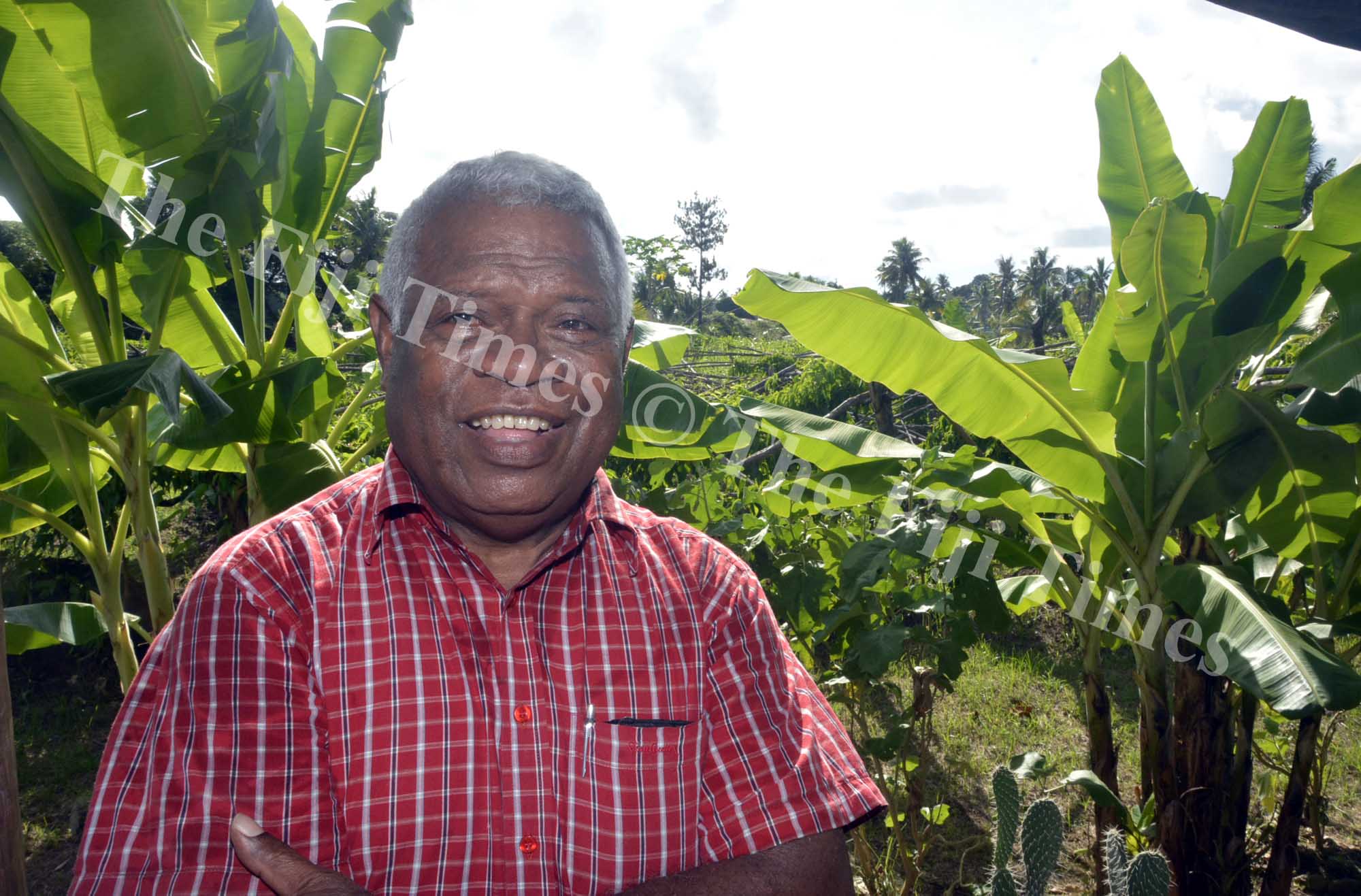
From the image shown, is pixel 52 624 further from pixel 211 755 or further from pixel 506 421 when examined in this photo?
pixel 506 421

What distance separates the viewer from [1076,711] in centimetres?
482

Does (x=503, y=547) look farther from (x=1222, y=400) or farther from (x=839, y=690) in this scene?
(x=839, y=690)

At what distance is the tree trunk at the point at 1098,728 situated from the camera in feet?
10.1

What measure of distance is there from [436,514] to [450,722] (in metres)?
0.38

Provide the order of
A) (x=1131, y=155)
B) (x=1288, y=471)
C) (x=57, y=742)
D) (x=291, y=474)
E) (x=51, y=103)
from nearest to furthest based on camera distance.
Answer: (x=51, y=103), (x=291, y=474), (x=1288, y=471), (x=1131, y=155), (x=57, y=742)

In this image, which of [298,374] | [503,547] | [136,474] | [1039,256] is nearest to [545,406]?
[503,547]

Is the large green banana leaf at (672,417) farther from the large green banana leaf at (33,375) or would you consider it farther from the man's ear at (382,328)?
the large green banana leaf at (33,375)

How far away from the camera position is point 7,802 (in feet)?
4.71

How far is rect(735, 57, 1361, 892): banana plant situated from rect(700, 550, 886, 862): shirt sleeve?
1261 millimetres

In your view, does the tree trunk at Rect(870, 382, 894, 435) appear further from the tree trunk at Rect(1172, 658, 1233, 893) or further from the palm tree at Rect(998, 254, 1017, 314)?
the palm tree at Rect(998, 254, 1017, 314)

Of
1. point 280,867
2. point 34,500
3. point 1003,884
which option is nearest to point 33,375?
point 34,500

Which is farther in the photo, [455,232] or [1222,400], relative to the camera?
[1222,400]

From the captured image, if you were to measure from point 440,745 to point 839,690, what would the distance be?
2.50 meters

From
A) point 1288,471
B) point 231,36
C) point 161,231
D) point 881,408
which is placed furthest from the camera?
point 881,408
